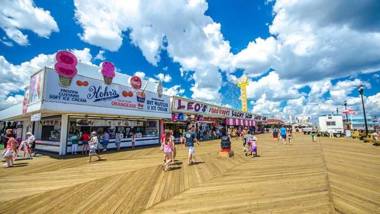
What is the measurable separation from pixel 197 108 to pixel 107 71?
1429 centimetres

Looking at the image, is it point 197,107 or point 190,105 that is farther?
point 197,107

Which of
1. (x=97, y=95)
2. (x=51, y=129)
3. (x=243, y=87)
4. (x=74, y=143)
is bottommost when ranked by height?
(x=74, y=143)

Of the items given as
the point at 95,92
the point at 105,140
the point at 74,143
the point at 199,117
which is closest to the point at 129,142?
the point at 105,140

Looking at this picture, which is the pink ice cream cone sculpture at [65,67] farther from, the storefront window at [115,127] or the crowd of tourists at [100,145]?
the crowd of tourists at [100,145]

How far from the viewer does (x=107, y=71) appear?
1666cm

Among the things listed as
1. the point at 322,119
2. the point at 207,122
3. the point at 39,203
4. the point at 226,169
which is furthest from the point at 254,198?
the point at 322,119

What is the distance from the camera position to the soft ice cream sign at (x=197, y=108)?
24672mm

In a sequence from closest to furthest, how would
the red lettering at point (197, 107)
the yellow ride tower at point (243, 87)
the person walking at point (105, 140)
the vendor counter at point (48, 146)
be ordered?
the vendor counter at point (48, 146), the person walking at point (105, 140), the red lettering at point (197, 107), the yellow ride tower at point (243, 87)

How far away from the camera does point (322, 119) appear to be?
4197 centimetres

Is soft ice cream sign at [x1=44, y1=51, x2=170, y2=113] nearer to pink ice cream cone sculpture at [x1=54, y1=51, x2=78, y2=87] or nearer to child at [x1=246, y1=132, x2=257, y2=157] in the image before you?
pink ice cream cone sculpture at [x1=54, y1=51, x2=78, y2=87]

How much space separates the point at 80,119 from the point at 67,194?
11723 millimetres

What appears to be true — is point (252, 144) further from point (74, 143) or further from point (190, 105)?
point (190, 105)

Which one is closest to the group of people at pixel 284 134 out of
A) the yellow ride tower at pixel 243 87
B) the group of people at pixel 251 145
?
the group of people at pixel 251 145

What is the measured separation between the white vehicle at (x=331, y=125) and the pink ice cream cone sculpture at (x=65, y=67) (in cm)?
4643
